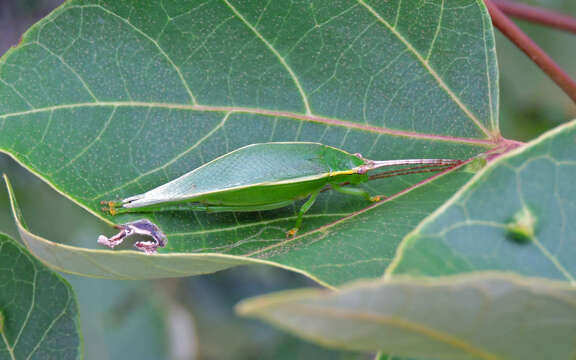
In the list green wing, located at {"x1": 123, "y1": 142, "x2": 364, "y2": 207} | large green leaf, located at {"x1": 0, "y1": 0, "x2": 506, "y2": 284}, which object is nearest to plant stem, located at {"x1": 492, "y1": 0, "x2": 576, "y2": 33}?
large green leaf, located at {"x1": 0, "y1": 0, "x2": 506, "y2": 284}

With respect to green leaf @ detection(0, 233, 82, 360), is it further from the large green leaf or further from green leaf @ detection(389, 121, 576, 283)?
green leaf @ detection(389, 121, 576, 283)

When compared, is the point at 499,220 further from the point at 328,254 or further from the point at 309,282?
the point at 309,282

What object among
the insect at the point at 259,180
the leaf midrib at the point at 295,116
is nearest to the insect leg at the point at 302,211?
the insect at the point at 259,180

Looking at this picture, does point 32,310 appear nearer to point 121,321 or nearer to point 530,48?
point 121,321

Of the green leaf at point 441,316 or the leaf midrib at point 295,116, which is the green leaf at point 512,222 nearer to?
the green leaf at point 441,316

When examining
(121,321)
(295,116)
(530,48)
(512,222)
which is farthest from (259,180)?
(121,321)
